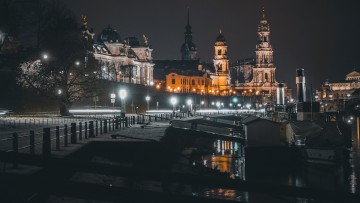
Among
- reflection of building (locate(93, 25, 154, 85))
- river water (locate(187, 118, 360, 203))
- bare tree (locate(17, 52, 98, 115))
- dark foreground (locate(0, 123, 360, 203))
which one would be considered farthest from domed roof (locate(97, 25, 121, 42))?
dark foreground (locate(0, 123, 360, 203))

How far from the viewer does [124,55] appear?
156375mm

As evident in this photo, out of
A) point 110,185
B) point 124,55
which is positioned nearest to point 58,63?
point 110,185

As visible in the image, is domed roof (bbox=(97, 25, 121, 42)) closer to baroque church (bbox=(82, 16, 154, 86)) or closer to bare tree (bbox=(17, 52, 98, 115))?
baroque church (bbox=(82, 16, 154, 86))

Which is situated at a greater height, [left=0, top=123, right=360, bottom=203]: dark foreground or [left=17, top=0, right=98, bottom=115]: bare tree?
[left=17, top=0, right=98, bottom=115]: bare tree

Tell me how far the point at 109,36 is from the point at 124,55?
570 inches

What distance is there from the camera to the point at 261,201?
23.6m

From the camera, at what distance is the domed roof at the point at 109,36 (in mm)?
165500

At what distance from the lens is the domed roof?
165500 millimetres

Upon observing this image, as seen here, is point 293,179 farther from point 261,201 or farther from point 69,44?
point 69,44

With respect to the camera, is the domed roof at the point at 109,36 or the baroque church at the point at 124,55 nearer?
the baroque church at the point at 124,55

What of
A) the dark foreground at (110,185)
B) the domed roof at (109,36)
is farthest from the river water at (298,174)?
the domed roof at (109,36)

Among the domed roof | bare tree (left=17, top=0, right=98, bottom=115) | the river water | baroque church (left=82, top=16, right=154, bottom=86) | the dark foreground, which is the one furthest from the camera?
the domed roof

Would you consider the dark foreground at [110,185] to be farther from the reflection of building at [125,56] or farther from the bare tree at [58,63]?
the reflection of building at [125,56]

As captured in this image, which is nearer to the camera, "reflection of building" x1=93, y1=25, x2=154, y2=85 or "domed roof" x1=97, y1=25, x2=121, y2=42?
"reflection of building" x1=93, y1=25, x2=154, y2=85
